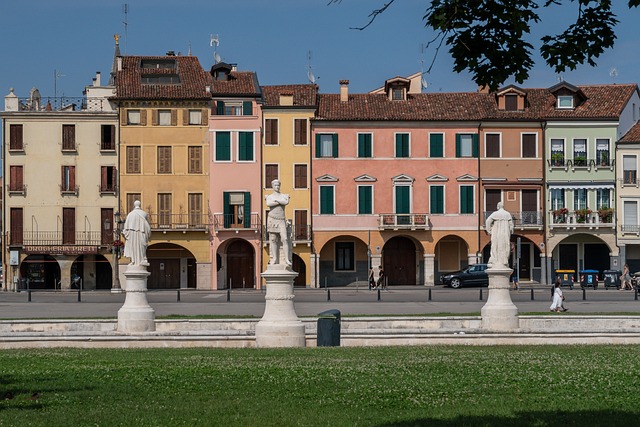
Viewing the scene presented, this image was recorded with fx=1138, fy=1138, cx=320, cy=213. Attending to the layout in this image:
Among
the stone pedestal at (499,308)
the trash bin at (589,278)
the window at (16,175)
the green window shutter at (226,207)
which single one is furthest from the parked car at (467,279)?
A: the stone pedestal at (499,308)

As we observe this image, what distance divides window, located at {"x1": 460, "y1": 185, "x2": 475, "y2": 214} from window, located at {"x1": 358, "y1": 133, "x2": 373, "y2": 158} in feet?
18.4

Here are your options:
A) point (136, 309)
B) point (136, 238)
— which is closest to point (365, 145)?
point (136, 238)

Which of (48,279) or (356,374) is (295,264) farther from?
(356,374)

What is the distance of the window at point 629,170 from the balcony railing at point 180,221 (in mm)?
23572

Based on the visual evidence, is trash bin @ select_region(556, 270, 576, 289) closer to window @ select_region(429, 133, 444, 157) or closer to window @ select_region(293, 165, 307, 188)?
window @ select_region(429, 133, 444, 157)

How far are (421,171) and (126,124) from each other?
16.8 meters

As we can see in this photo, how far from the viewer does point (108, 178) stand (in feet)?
210

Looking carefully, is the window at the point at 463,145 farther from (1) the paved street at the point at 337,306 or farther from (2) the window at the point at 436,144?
(1) the paved street at the point at 337,306

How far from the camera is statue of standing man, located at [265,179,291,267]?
23547 mm

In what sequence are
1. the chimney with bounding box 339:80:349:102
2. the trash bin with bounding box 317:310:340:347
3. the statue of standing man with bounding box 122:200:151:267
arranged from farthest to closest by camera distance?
the chimney with bounding box 339:80:349:102, the statue of standing man with bounding box 122:200:151:267, the trash bin with bounding box 317:310:340:347

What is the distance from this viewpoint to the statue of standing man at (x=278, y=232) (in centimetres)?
2355

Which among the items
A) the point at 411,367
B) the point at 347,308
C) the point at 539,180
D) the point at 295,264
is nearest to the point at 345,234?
the point at 295,264

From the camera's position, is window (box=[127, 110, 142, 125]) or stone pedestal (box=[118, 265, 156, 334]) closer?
stone pedestal (box=[118, 265, 156, 334])

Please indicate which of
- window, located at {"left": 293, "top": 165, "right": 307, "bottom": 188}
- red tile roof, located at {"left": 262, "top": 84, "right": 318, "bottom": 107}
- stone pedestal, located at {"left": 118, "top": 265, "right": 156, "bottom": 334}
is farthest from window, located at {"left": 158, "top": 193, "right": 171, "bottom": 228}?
stone pedestal, located at {"left": 118, "top": 265, "right": 156, "bottom": 334}
